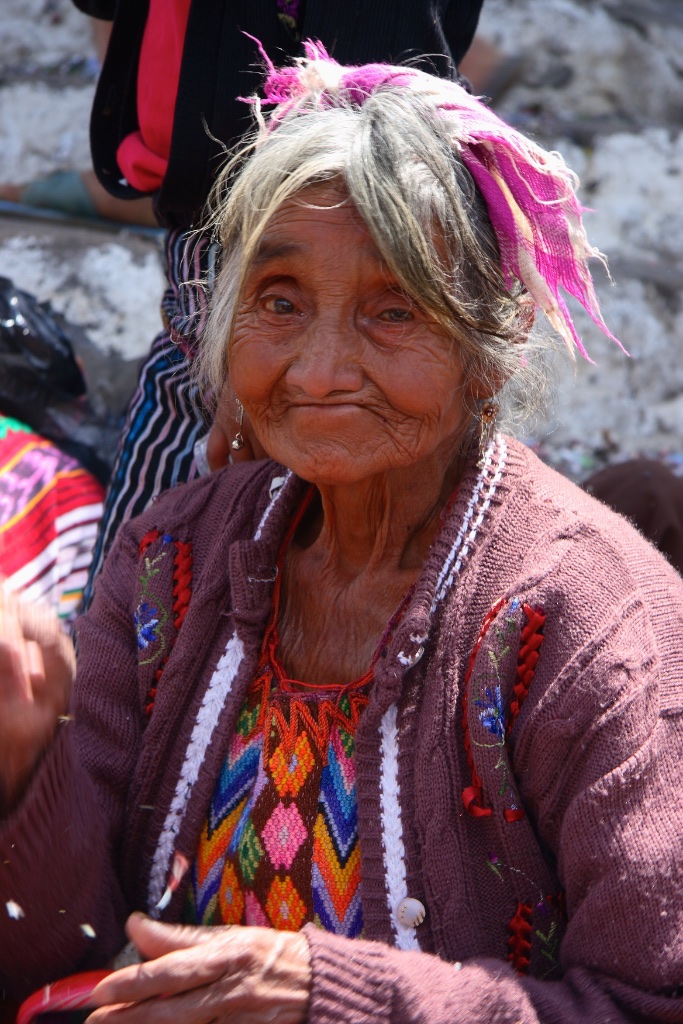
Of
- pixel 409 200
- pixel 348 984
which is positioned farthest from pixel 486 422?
pixel 348 984

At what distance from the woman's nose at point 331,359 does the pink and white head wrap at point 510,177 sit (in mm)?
293

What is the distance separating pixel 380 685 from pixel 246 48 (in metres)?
1.47

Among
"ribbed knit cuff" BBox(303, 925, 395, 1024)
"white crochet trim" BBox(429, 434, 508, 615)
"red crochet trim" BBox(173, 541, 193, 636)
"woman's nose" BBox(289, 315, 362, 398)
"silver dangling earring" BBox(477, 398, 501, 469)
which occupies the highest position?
"woman's nose" BBox(289, 315, 362, 398)

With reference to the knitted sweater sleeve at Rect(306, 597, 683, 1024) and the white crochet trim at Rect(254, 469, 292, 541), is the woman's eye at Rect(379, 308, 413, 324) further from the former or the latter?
the knitted sweater sleeve at Rect(306, 597, 683, 1024)

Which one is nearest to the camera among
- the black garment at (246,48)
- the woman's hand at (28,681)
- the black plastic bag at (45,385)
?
the woman's hand at (28,681)

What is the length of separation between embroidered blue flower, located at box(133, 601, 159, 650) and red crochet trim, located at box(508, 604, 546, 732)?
681mm

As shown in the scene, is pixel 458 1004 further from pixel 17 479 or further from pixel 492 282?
pixel 17 479

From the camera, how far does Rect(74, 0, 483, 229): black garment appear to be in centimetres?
241

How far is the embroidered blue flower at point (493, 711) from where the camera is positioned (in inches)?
67.8

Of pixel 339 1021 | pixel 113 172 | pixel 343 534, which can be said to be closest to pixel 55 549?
pixel 113 172

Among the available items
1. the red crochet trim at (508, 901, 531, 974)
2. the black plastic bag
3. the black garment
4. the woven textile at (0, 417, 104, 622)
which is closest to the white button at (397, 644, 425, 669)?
the red crochet trim at (508, 901, 531, 974)

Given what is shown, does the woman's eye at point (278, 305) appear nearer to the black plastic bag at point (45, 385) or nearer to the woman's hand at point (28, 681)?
the woman's hand at point (28, 681)

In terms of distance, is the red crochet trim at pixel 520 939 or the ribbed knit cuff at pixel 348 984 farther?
the red crochet trim at pixel 520 939

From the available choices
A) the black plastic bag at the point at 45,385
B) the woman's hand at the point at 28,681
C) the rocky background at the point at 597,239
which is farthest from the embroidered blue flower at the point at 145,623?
the rocky background at the point at 597,239
